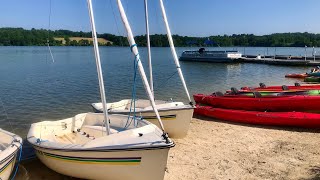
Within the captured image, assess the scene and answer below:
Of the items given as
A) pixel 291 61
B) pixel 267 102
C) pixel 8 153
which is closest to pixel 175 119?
pixel 267 102

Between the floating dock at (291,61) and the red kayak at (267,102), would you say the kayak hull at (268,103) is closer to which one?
the red kayak at (267,102)

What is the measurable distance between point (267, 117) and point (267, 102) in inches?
53.8

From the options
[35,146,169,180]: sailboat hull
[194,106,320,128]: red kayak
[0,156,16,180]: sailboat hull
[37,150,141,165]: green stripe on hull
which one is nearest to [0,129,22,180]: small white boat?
[0,156,16,180]: sailboat hull

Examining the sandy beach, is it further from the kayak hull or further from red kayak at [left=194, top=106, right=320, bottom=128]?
the kayak hull

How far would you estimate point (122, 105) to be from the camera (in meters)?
14.5

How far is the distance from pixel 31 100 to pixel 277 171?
1773cm

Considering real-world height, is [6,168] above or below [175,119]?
below

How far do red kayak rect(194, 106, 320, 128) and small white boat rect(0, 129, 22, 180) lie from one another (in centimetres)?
991

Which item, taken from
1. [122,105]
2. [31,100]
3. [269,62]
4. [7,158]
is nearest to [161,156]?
[7,158]

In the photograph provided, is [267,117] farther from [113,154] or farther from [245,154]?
[113,154]

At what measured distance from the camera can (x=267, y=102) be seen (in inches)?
623

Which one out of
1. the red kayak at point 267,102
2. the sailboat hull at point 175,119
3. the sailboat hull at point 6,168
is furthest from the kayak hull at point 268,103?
the sailboat hull at point 6,168

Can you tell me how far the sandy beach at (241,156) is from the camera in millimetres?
9430

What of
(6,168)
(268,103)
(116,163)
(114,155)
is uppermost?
(114,155)
